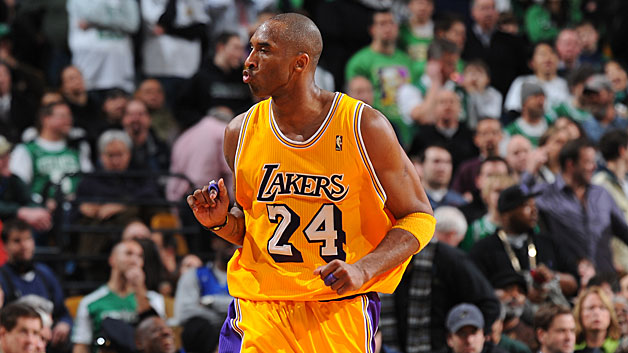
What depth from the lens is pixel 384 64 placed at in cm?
1337

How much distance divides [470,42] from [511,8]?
2.00 meters

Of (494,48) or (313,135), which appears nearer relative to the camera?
(313,135)

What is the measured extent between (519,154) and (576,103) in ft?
8.34

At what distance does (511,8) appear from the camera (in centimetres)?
1647

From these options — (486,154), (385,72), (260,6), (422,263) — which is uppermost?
(260,6)

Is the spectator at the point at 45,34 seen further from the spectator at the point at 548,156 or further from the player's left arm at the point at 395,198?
the player's left arm at the point at 395,198

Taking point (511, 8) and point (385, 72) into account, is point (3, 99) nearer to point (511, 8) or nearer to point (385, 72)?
point (385, 72)

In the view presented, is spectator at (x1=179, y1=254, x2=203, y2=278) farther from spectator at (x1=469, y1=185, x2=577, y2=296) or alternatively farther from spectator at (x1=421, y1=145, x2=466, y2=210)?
spectator at (x1=469, y1=185, x2=577, y2=296)

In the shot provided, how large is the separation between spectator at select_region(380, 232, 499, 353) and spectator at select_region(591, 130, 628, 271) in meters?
3.67

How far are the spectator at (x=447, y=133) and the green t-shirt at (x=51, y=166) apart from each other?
143 inches

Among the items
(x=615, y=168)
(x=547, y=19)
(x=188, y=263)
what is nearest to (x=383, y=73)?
(x=615, y=168)

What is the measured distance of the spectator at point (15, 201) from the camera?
32.7 feet

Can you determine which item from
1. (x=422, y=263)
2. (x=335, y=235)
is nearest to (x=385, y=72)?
(x=422, y=263)

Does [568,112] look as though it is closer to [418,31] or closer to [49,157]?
[418,31]
